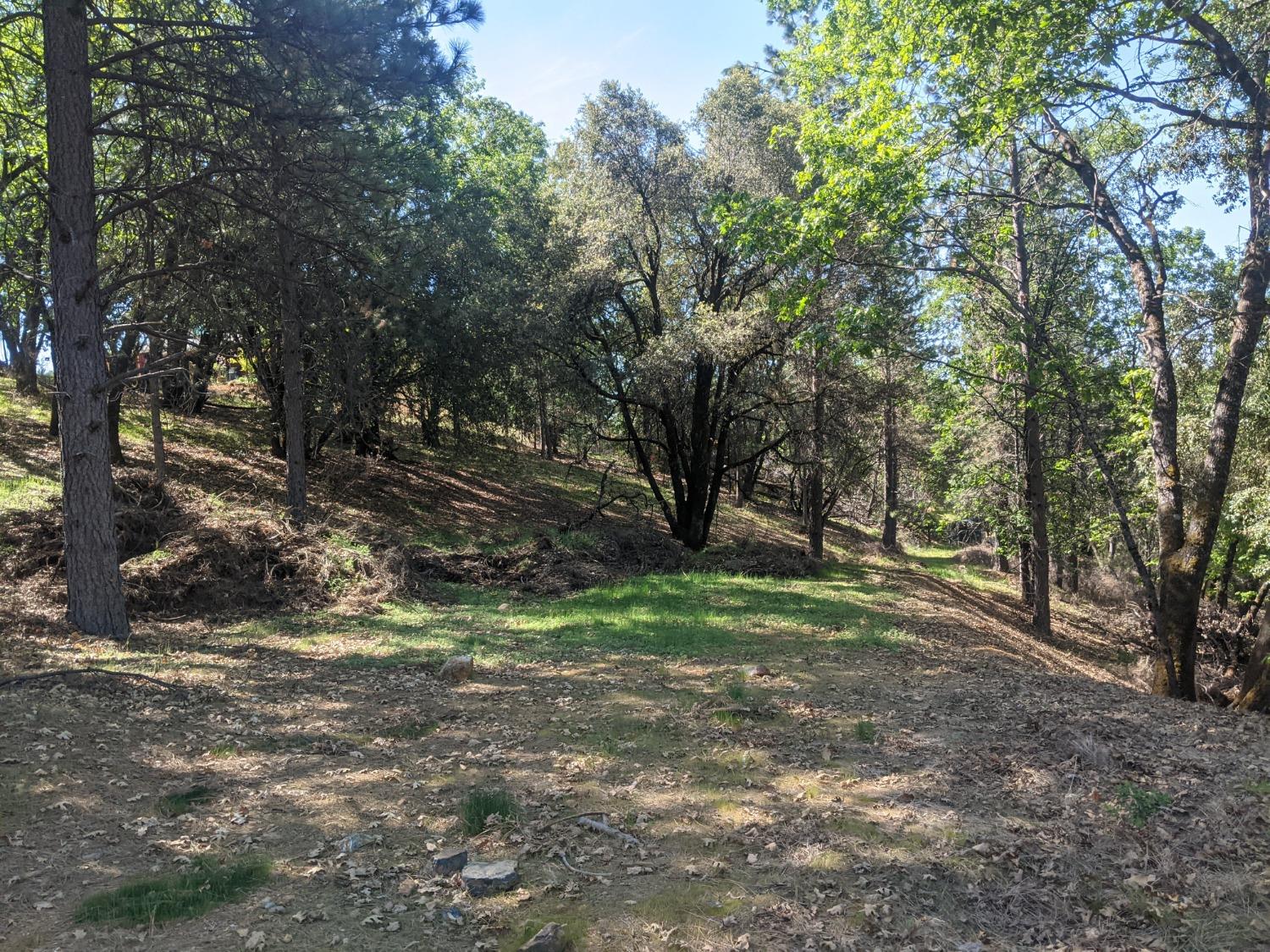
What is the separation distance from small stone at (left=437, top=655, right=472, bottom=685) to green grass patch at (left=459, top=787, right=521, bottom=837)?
3061 mm

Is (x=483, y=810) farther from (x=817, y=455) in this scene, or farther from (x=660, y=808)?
(x=817, y=455)

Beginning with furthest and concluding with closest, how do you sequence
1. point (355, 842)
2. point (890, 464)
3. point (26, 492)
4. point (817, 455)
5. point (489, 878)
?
1. point (890, 464)
2. point (817, 455)
3. point (26, 492)
4. point (355, 842)
5. point (489, 878)

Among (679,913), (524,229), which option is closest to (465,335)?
(524,229)

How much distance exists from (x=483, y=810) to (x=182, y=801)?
6.30 feet

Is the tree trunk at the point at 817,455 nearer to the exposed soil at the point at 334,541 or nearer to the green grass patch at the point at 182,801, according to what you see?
the exposed soil at the point at 334,541

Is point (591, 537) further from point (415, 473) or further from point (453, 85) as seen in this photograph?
point (453, 85)

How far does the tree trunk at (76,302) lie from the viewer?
7.61m

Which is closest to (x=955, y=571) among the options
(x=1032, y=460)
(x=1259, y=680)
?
(x=1032, y=460)

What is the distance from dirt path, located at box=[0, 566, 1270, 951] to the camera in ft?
12.0

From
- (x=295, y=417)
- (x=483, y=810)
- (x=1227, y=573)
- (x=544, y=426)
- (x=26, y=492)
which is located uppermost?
(x=544, y=426)

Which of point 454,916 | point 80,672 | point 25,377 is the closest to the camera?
point 454,916

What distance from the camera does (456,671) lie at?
26.2 ft

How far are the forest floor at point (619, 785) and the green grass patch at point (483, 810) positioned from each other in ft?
0.21

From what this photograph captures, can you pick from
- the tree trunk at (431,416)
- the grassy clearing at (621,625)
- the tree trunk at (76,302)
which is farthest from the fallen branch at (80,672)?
the tree trunk at (431,416)
